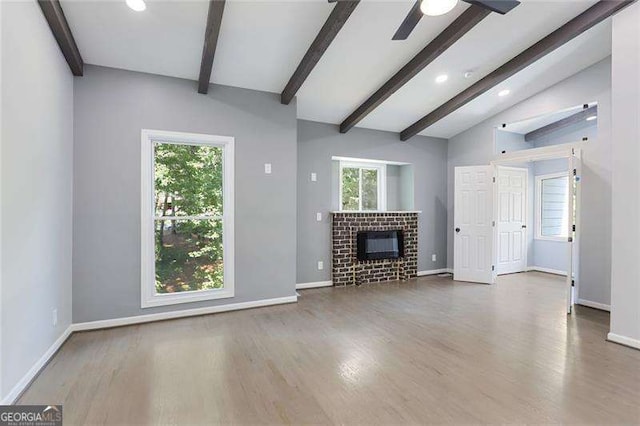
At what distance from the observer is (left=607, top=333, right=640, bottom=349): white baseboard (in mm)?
2754

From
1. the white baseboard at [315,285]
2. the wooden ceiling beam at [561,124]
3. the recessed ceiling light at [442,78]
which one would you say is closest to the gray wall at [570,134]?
the wooden ceiling beam at [561,124]

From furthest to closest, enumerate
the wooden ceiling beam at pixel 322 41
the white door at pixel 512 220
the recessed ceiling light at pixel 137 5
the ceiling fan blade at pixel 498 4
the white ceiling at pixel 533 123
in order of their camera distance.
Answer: the white door at pixel 512 220, the white ceiling at pixel 533 123, the wooden ceiling beam at pixel 322 41, the recessed ceiling light at pixel 137 5, the ceiling fan blade at pixel 498 4

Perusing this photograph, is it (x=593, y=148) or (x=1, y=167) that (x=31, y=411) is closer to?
(x=1, y=167)

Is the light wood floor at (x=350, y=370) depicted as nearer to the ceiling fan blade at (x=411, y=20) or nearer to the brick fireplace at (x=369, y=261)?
the brick fireplace at (x=369, y=261)

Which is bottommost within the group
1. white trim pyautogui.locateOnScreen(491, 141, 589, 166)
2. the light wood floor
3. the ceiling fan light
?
the light wood floor

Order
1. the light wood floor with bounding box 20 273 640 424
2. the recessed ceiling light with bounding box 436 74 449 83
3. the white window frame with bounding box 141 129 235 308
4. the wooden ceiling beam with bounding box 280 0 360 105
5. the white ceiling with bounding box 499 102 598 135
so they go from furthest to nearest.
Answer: the white ceiling with bounding box 499 102 598 135 → the recessed ceiling light with bounding box 436 74 449 83 → the white window frame with bounding box 141 129 235 308 → the wooden ceiling beam with bounding box 280 0 360 105 → the light wood floor with bounding box 20 273 640 424

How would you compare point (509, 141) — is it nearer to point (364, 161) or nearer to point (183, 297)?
point (364, 161)

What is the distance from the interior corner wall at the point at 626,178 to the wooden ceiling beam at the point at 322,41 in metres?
2.64

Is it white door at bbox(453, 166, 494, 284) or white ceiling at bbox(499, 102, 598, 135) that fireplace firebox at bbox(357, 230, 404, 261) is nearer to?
white door at bbox(453, 166, 494, 284)

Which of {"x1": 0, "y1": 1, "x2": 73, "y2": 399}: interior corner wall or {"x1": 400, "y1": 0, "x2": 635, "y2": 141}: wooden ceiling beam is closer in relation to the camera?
{"x1": 0, "y1": 1, "x2": 73, "y2": 399}: interior corner wall

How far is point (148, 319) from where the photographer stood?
3.42 meters

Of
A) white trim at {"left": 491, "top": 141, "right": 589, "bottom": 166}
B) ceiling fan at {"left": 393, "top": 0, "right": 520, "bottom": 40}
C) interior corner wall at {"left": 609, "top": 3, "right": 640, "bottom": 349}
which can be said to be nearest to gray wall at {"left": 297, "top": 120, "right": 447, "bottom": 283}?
white trim at {"left": 491, "top": 141, "right": 589, "bottom": 166}

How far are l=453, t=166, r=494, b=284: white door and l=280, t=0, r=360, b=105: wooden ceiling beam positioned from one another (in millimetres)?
3593

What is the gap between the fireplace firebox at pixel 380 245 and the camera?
5.27m
